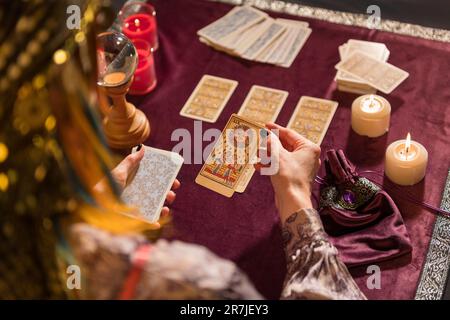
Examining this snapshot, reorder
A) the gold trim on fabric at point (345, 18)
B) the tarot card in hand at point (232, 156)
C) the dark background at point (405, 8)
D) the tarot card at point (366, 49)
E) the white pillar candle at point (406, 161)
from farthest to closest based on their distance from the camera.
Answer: the dark background at point (405, 8), the gold trim on fabric at point (345, 18), the tarot card at point (366, 49), the tarot card in hand at point (232, 156), the white pillar candle at point (406, 161)

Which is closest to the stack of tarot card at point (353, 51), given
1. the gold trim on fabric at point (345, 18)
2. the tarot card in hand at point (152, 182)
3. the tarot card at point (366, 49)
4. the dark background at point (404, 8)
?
the tarot card at point (366, 49)

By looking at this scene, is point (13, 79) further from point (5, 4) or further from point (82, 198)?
point (82, 198)

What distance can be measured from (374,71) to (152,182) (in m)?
0.92

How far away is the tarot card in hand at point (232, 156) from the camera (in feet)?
6.75

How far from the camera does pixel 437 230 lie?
1.89 meters

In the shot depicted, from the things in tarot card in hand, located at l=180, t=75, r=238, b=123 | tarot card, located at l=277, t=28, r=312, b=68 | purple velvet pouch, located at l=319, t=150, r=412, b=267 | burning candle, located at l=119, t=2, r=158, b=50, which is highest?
burning candle, located at l=119, t=2, r=158, b=50

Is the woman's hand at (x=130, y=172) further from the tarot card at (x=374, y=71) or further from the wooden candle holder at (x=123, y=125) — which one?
the tarot card at (x=374, y=71)

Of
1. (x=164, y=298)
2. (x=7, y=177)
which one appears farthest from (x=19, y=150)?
(x=164, y=298)

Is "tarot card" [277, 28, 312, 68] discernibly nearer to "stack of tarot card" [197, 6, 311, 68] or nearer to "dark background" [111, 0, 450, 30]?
"stack of tarot card" [197, 6, 311, 68]

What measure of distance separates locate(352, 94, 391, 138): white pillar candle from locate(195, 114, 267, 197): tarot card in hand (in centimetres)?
33

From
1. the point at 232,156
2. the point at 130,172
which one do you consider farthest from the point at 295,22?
the point at 130,172

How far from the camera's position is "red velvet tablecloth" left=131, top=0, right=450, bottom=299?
187cm

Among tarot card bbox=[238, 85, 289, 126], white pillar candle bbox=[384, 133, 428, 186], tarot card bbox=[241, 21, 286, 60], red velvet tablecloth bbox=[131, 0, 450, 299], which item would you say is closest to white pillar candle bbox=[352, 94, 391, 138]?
red velvet tablecloth bbox=[131, 0, 450, 299]

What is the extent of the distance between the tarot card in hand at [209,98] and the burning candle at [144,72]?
0.16 metres
